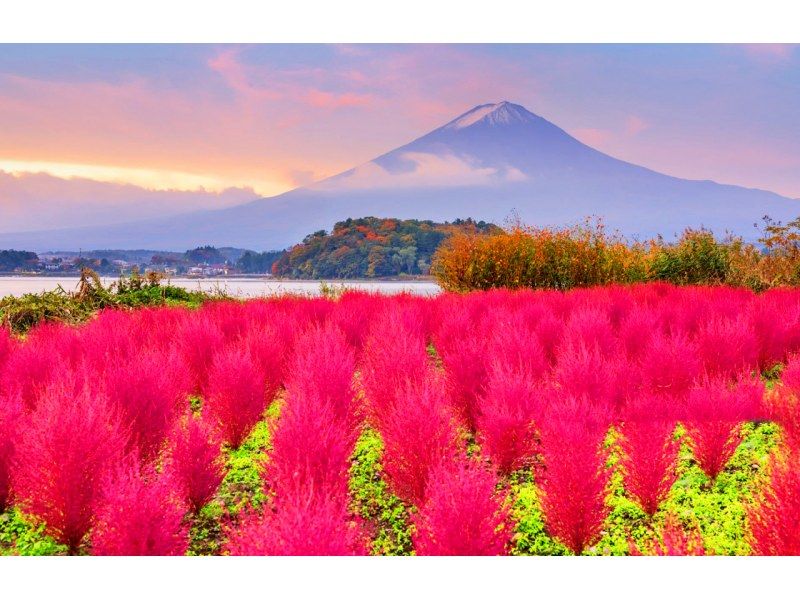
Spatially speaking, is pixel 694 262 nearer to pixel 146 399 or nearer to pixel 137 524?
pixel 146 399

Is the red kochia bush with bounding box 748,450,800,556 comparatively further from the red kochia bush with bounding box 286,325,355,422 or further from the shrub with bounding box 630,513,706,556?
the red kochia bush with bounding box 286,325,355,422

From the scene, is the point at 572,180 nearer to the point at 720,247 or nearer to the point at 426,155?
the point at 426,155

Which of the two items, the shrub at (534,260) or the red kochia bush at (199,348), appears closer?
the red kochia bush at (199,348)

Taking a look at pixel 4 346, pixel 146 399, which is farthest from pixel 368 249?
pixel 146 399

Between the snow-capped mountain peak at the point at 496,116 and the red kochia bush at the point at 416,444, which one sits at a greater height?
the snow-capped mountain peak at the point at 496,116

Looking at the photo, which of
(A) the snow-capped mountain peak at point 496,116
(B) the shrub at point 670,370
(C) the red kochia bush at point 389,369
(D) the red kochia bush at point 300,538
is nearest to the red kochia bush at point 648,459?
(C) the red kochia bush at point 389,369

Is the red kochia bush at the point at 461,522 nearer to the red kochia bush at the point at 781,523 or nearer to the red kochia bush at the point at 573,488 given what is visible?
the red kochia bush at the point at 573,488
